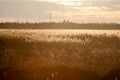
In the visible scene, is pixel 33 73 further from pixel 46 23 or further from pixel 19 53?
pixel 46 23

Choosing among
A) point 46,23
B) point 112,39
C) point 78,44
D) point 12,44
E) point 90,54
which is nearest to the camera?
point 90,54

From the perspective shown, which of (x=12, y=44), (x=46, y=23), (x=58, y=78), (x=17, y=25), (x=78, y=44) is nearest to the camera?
(x=58, y=78)

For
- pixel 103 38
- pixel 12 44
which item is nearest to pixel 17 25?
pixel 103 38

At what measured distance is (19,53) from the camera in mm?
33812

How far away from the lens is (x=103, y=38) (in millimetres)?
51094

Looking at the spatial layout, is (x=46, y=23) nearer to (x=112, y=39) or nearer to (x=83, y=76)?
(x=112, y=39)

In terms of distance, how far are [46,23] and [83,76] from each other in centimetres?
11109

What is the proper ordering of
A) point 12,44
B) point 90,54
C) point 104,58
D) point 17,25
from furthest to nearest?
point 17,25, point 12,44, point 90,54, point 104,58

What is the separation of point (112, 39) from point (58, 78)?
2945 centimetres

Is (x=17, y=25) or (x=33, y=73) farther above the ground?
(x=33, y=73)

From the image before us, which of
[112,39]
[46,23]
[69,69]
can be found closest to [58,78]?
[69,69]

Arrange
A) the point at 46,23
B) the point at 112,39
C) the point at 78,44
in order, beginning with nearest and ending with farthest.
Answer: the point at 78,44 < the point at 112,39 < the point at 46,23

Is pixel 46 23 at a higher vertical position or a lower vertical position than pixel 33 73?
lower

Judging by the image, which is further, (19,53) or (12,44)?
(12,44)
